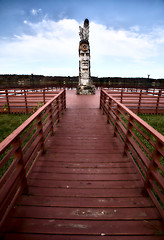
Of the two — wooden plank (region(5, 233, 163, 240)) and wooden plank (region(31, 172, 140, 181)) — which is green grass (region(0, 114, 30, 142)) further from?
wooden plank (region(5, 233, 163, 240))

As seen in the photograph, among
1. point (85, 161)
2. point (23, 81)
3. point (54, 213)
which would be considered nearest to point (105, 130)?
point (85, 161)

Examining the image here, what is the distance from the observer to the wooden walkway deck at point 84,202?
5.59 ft

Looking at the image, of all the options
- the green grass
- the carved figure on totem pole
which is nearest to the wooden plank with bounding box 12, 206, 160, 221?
the green grass

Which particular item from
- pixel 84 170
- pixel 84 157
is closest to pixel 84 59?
pixel 84 157

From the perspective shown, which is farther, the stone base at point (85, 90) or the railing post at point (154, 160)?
the stone base at point (85, 90)

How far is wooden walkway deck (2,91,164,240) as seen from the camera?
170 centimetres

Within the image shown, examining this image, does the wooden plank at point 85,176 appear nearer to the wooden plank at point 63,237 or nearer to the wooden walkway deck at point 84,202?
the wooden walkway deck at point 84,202

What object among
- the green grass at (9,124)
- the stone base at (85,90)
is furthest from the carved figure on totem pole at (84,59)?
the green grass at (9,124)

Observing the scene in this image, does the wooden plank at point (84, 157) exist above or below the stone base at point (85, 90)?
below

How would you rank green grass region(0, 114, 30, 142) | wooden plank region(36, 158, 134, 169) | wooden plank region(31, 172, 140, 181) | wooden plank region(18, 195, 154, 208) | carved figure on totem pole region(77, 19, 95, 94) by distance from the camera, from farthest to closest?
carved figure on totem pole region(77, 19, 95, 94) → green grass region(0, 114, 30, 142) → wooden plank region(36, 158, 134, 169) → wooden plank region(31, 172, 140, 181) → wooden plank region(18, 195, 154, 208)

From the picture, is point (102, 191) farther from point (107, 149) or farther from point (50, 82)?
point (50, 82)

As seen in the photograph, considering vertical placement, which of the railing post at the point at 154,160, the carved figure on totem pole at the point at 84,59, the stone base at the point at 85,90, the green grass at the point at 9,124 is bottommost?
the green grass at the point at 9,124

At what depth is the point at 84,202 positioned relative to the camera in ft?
6.97

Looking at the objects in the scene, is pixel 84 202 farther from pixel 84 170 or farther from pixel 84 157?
pixel 84 157
